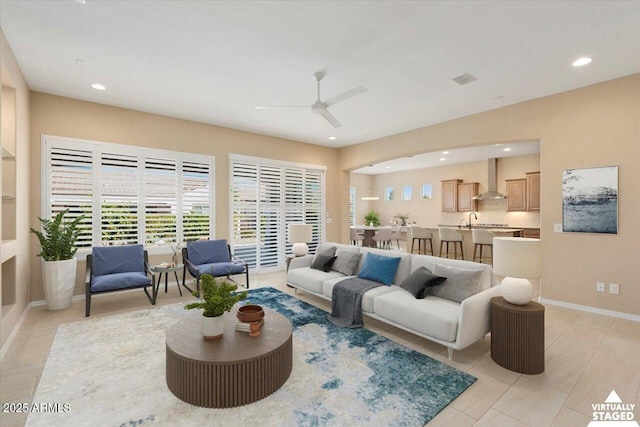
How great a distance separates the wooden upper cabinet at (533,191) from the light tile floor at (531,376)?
5.10 m

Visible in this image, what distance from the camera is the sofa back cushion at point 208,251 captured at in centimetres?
522

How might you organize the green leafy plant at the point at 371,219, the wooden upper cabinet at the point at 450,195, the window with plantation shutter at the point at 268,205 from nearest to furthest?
the window with plantation shutter at the point at 268,205
the wooden upper cabinet at the point at 450,195
the green leafy plant at the point at 371,219

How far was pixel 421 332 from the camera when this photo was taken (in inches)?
116

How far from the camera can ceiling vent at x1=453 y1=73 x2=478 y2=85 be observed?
12.5ft

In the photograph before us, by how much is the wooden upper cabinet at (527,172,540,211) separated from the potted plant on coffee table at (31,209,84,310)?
10.2 meters

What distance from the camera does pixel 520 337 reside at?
2.59 m

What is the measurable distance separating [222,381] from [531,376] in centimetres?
253

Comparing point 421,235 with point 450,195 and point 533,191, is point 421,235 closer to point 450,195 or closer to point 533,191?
point 450,195

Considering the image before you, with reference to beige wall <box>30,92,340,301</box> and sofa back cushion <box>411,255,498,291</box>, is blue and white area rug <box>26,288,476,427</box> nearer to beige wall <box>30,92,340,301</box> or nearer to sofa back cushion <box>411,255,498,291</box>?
sofa back cushion <box>411,255,498,291</box>

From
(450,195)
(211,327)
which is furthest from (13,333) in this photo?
(450,195)

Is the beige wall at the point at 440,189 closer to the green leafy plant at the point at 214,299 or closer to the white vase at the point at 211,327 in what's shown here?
the green leafy plant at the point at 214,299

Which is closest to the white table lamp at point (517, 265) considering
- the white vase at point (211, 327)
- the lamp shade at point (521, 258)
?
the lamp shade at point (521, 258)

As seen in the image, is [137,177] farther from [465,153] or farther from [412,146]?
[465,153]

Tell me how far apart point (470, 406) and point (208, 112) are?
5392mm
